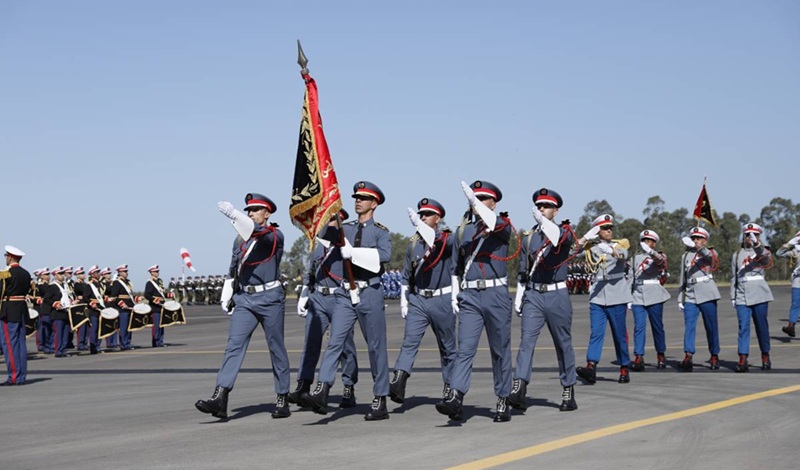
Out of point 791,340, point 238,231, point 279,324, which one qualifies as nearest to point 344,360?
point 279,324

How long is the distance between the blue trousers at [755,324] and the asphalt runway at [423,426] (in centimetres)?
39

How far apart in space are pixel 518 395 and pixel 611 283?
4350mm

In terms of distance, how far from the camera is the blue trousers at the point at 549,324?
1098 cm

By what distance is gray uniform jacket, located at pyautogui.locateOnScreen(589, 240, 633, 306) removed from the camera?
575 inches

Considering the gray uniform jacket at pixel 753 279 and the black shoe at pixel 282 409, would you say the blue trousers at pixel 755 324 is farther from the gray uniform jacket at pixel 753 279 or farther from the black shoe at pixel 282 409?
the black shoe at pixel 282 409

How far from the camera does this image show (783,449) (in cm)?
820

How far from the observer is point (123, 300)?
2400cm

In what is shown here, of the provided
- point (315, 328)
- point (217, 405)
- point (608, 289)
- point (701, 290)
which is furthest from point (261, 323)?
point (701, 290)

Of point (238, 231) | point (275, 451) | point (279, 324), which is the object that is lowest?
point (275, 451)

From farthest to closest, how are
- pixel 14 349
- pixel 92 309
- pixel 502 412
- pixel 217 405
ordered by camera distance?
pixel 92 309 < pixel 14 349 < pixel 217 405 < pixel 502 412

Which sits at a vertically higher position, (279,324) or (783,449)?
(279,324)

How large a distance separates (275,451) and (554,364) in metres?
8.41

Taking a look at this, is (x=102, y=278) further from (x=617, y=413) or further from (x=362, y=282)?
(x=617, y=413)

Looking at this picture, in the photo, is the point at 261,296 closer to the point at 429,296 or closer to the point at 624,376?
the point at 429,296
